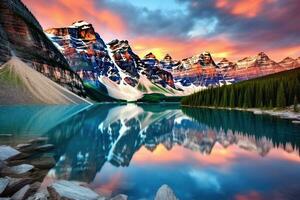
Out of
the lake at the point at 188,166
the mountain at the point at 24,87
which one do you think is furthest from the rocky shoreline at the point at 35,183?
the mountain at the point at 24,87

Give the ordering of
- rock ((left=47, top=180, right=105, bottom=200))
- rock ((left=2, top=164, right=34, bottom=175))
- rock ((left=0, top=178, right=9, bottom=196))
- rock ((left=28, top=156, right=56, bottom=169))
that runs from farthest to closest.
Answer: rock ((left=28, top=156, right=56, bottom=169)), rock ((left=2, top=164, right=34, bottom=175)), rock ((left=0, top=178, right=9, bottom=196)), rock ((left=47, top=180, right=105, bottom=200))

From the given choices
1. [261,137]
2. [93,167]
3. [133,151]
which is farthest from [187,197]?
Answer: [261,137]

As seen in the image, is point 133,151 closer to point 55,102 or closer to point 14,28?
point 55,102

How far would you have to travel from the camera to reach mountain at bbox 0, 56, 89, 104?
461ft

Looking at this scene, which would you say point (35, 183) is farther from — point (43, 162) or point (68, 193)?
point (43, 162)

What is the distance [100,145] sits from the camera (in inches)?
1388

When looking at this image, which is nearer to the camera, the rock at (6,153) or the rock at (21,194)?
the rock at (21,194)

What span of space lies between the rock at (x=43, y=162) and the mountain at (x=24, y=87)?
12006 cm

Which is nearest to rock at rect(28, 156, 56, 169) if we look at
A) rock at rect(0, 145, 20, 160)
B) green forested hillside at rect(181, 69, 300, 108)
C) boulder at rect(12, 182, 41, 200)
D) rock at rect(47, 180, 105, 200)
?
rock at rect(0, 145, 20, 160)

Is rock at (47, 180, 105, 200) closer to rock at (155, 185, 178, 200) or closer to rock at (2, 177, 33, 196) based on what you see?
rock at (2, 177, 33, 196)

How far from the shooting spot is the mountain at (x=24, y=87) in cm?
14050

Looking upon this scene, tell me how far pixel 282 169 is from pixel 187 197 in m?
10.9

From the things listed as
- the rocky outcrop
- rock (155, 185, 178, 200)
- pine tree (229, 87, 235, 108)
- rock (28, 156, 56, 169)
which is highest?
pine tree (229, 87, 235, 108)

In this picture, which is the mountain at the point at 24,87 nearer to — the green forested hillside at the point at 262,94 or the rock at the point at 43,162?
the green forested hillside at the point at 262,94
